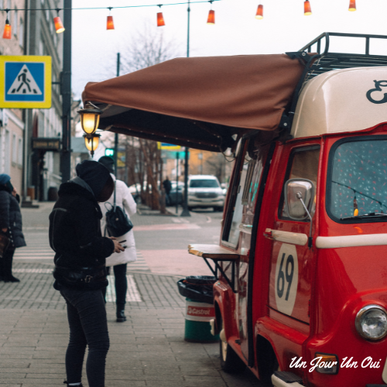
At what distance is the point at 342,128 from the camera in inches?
146

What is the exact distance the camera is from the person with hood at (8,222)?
10352 millimetres

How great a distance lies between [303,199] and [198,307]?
11.1 ft

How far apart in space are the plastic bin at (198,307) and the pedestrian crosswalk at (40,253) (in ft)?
19.2

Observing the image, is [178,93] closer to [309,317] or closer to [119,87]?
[119,87]

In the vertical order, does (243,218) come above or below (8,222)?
above

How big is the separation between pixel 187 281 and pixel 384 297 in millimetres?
3559

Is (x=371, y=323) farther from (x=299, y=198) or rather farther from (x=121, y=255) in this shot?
(x=121, y=255)

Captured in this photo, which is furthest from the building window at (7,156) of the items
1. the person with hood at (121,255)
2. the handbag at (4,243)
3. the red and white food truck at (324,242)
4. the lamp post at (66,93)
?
the red and white food truck at (324,242)

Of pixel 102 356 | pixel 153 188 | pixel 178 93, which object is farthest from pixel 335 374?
pixel 153 188

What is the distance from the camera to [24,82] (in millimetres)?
10984

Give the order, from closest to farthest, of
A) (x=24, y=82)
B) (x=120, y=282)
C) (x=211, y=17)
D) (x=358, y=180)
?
(x=358, y=180)
(x=120, y=282)
(x=24, y=82)
(x=211, y=17)

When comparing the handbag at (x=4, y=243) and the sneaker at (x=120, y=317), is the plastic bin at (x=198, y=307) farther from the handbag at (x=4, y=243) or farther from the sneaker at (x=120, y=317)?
the handbag at (x=4, y=243)

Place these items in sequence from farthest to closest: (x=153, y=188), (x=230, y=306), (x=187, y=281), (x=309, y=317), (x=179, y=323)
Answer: (x=153, y=188)
(x=179, y=323)
(x=187, y=281)
(x=230, y=306)
(x=309, y=317)

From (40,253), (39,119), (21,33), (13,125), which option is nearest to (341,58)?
(40,253)
